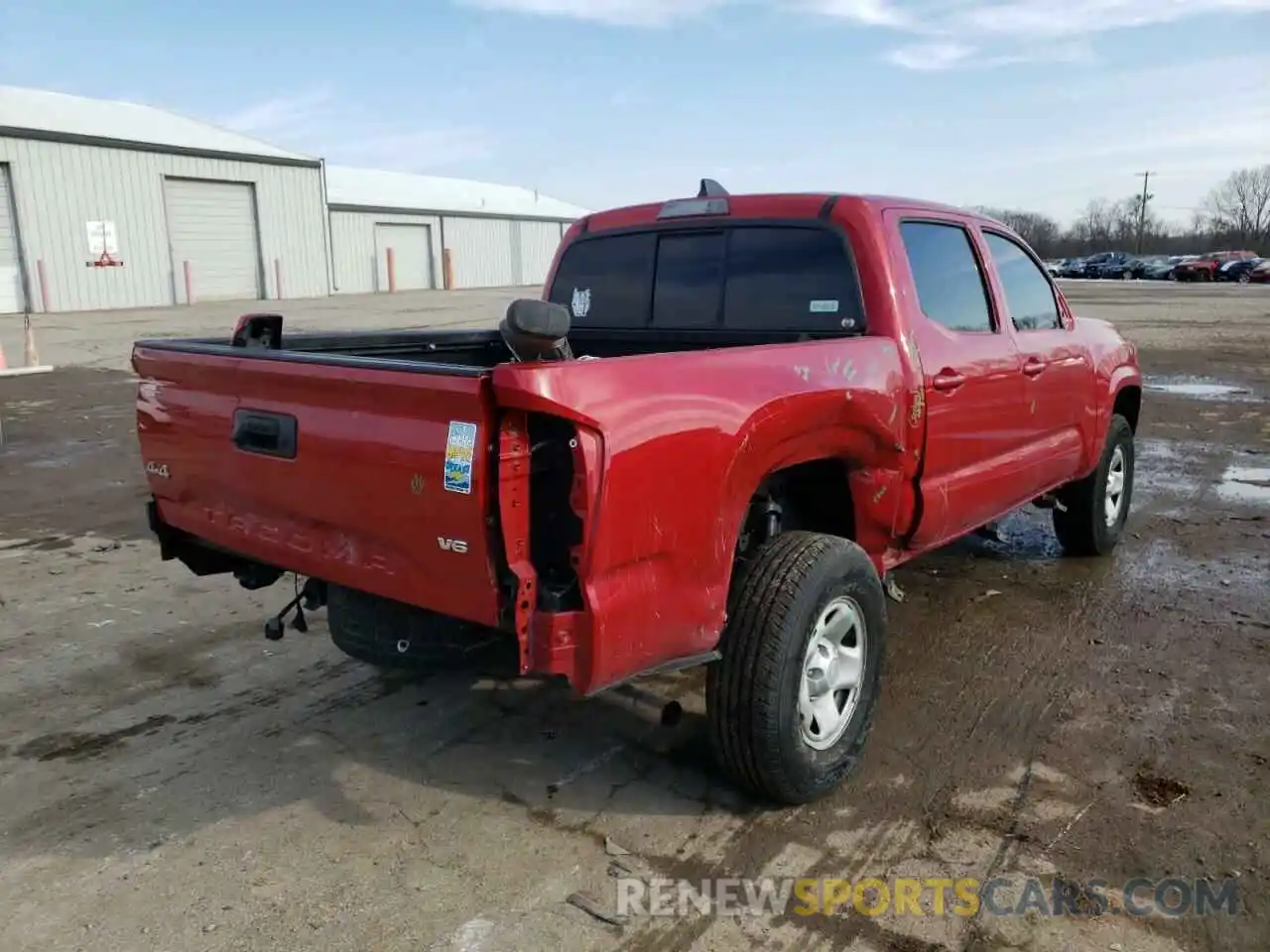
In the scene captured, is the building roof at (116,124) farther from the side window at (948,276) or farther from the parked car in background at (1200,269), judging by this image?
the parked car in background at (1200,269)

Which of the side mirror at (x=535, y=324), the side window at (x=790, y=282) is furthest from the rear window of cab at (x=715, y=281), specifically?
the side mirror at (x=535, y=324)

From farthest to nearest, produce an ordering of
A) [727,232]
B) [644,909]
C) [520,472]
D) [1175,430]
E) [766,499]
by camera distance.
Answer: [1175,430]
[727,232]
[766,499]
[644,909]
[520,472]

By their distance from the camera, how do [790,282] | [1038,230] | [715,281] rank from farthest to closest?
[1038,230]
[715,281]
[790,282]

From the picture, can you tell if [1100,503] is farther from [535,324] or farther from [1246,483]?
[535,324]

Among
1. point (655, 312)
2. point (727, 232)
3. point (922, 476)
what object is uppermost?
point (727, 232)

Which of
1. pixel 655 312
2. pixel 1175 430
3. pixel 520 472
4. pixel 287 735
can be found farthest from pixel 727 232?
pixel 1175 430

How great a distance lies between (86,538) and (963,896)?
5.71 meters

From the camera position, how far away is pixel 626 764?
142 inches

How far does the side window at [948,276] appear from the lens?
13.6 ft

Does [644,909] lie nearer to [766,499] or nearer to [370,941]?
[370,941]

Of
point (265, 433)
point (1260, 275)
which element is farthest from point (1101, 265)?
point (265, 433)

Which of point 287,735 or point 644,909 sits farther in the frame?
point 287,735

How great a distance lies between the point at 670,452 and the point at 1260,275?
192 ft

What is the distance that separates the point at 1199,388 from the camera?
13.6 metres
